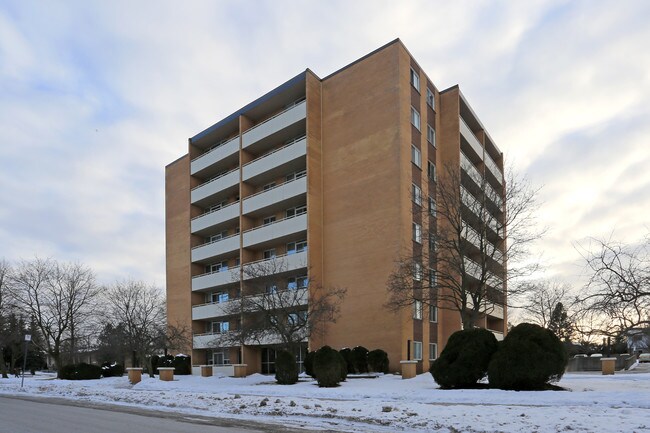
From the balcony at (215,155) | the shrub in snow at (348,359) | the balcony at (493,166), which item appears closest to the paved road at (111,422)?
the shrub in snow at (348,359)

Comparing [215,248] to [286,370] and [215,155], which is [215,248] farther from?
[286,370]

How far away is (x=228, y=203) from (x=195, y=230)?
4047mm

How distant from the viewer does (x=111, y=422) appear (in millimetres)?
12898

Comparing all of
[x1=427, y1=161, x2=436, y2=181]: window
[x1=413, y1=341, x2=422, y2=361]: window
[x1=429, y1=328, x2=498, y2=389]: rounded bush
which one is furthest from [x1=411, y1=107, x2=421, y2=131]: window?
[x1=429, y1=328, x2=498, y2=389]: rounded bush

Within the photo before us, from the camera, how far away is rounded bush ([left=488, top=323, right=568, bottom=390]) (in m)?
16.5

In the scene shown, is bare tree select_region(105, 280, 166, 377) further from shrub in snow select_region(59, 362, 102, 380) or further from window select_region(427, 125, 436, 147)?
window select_region(427, 125, 436, 147)

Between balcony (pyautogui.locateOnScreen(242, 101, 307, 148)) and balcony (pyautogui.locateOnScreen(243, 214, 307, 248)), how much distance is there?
23.8ft

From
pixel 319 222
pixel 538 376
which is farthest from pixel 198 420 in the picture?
pixel 319 222

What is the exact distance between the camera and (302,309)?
3016 centimetres

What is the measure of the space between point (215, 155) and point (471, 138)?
22135mm

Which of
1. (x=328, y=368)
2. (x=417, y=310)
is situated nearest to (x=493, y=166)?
(x=417, y=310)

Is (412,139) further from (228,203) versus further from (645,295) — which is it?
(645,295)

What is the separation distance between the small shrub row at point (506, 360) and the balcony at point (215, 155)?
3041cm

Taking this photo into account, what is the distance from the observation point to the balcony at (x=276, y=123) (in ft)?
129
